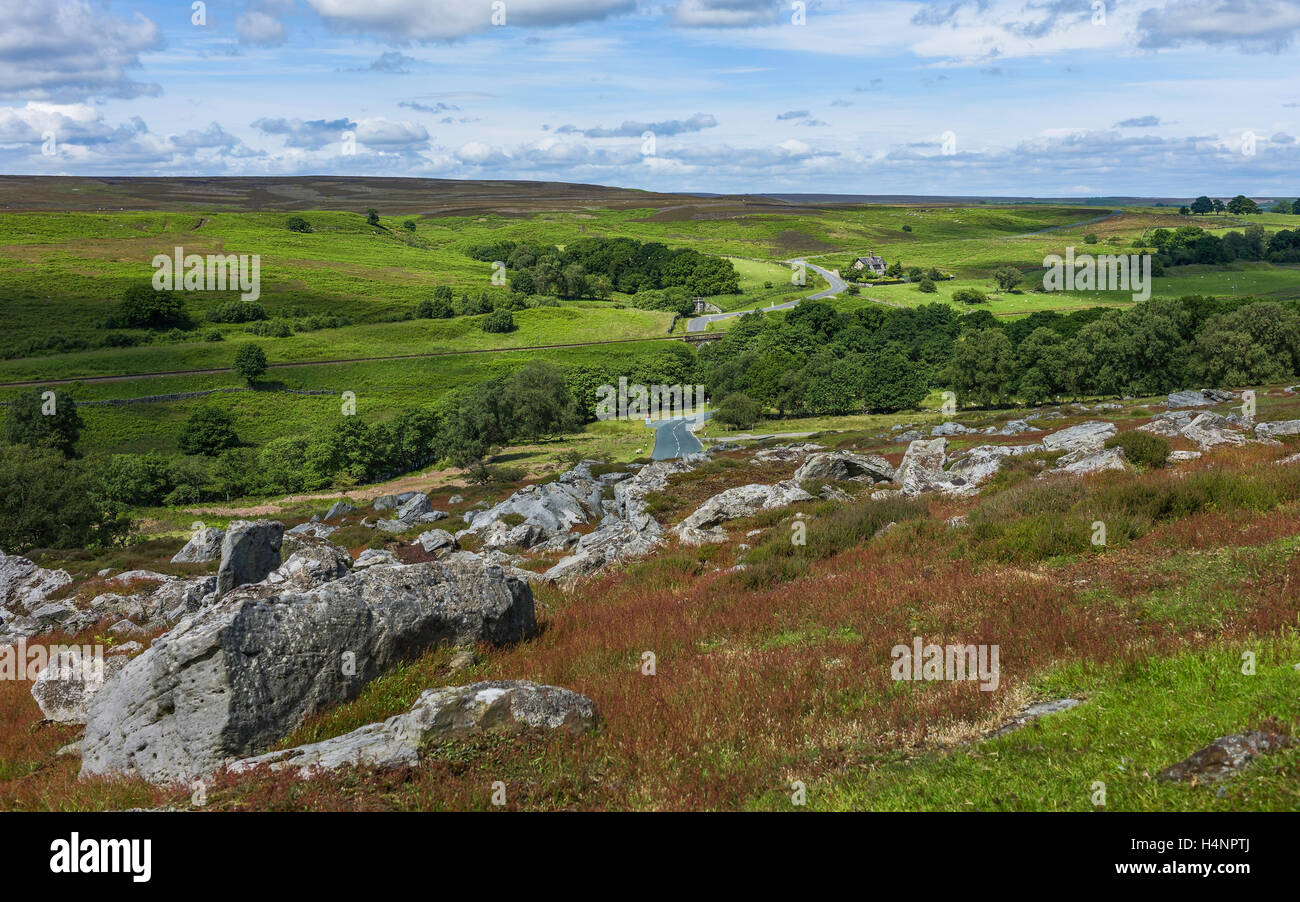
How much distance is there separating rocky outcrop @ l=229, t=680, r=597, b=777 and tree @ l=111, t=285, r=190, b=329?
534 feet

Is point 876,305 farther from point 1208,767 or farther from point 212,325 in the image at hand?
point 1208,767

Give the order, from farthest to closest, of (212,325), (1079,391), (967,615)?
(212,325), (1079,391), (967,615)

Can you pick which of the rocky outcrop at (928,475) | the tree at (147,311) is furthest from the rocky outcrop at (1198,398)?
the tree at (147,311)

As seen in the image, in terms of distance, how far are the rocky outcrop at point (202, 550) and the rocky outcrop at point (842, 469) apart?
100 ft

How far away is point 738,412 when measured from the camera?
→ 112 m

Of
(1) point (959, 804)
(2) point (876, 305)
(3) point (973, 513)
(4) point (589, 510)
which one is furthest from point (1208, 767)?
(2) point (876, 305)

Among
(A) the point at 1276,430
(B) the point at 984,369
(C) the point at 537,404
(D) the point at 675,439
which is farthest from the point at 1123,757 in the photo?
(B) the point at 984,369

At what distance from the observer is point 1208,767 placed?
23.0 feet

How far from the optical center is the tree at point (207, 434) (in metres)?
106

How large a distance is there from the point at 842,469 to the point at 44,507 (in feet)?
176

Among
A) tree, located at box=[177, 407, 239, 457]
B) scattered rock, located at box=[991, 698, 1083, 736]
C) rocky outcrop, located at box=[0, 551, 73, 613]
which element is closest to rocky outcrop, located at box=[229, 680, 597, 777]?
scattered rock, located at box=[991, 698, 1083, 736]

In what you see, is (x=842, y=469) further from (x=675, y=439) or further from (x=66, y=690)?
(x=675, y=439)

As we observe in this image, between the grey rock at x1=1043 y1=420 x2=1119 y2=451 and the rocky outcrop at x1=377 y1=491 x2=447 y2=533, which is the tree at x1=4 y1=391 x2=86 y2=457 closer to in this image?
the rocky outcrop at x1=377 y1=491 x2=447 y2=533
